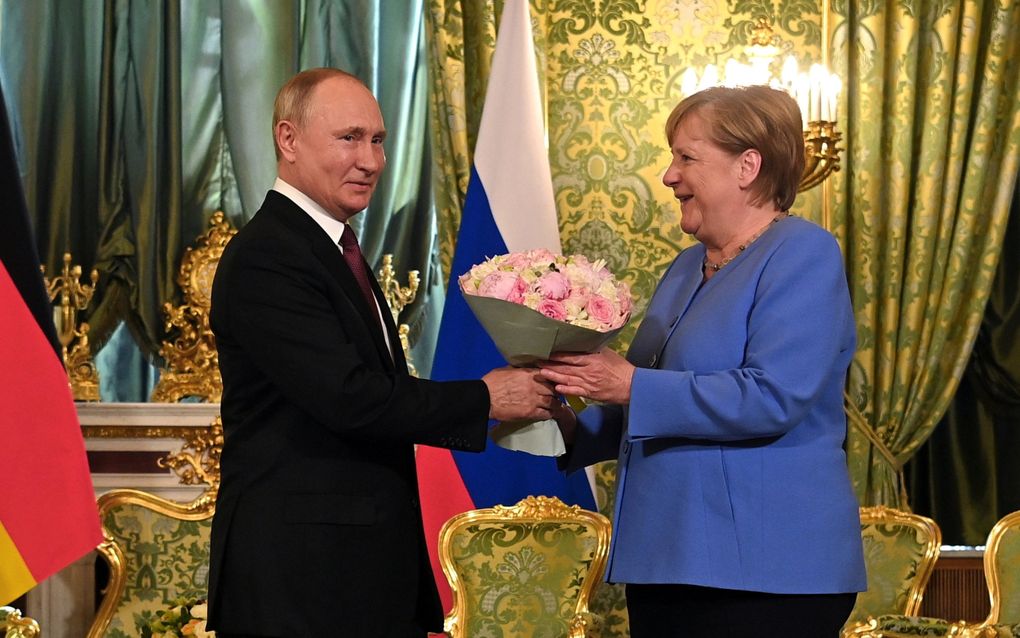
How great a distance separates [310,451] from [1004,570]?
9.07ft

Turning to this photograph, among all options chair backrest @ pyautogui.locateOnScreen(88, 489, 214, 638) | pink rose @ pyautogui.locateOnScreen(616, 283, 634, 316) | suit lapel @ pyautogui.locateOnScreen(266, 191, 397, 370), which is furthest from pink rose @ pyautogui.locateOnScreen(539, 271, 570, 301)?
chair backrest @ pyautogui.locateOnScreen(88, 489, 214, 638)

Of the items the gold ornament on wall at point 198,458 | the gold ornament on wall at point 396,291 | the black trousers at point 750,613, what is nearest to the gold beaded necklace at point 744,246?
the black trousers at point 750,613

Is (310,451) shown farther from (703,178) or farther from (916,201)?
(916,201)

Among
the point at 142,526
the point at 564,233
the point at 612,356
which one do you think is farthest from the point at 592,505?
the point at 612,356

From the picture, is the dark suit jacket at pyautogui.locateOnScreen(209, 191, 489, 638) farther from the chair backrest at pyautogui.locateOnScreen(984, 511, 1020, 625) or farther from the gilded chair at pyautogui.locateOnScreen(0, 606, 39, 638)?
the chair backrest at pyautogui.locateOnScreen(984, 511, 1020, 625)

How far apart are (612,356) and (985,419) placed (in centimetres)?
330

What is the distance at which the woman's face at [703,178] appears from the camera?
8.29ft

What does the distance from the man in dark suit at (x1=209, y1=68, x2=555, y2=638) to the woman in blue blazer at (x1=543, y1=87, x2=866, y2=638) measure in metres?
0.35

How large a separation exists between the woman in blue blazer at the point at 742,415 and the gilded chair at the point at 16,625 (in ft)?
6.18

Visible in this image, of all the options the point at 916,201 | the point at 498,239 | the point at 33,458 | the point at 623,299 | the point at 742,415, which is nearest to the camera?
the point at 742,415

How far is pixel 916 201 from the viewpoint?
16.7 feet

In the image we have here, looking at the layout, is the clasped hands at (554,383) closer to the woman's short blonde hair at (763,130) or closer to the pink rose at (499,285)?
the pink rose at (499,285)

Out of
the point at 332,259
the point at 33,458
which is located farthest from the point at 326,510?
the point at 33,458

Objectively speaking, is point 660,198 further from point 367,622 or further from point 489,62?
point 367,622
